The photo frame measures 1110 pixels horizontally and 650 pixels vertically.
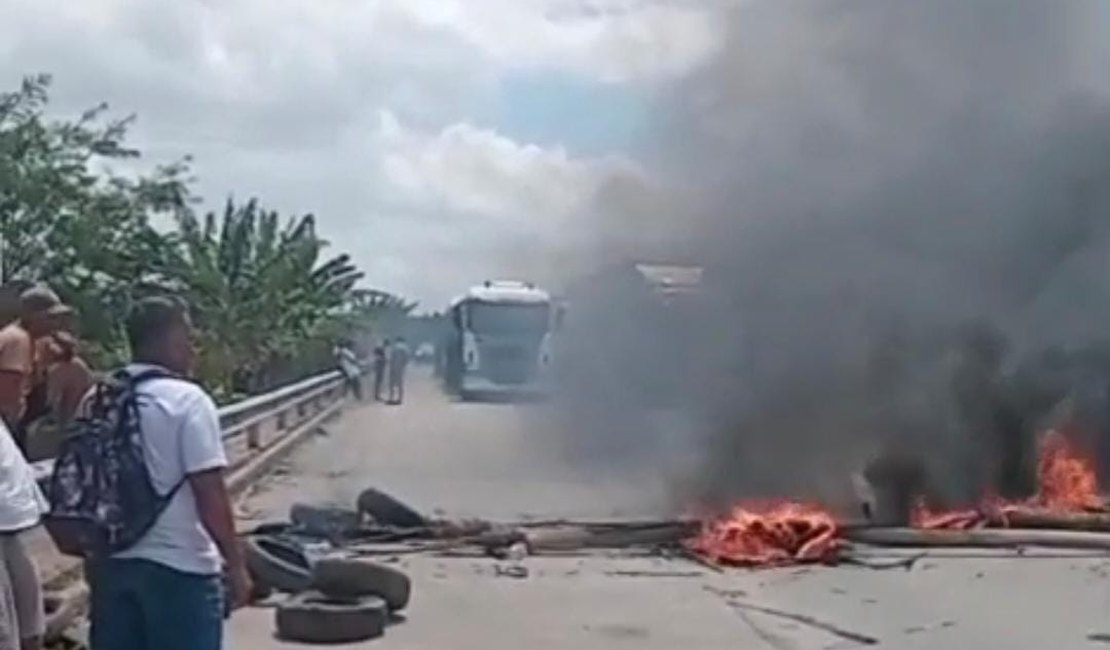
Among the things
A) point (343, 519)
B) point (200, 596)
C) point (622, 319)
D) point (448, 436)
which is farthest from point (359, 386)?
point (200, 596)

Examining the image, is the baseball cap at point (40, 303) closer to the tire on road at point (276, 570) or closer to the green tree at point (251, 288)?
the tire on road at point (276, 570)

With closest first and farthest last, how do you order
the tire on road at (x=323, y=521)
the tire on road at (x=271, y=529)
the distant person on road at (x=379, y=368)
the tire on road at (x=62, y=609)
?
the tire on road at (x=62, y=609)
the tire on road at (x=271, y=529)
the tire on road at (x=323, y=521)
the distant person on road at (x=379, y=368)

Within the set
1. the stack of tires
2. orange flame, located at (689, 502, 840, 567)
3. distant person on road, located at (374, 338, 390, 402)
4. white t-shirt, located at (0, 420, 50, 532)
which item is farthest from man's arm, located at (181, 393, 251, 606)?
distant person on road, located at (374, 338, 390, 402)

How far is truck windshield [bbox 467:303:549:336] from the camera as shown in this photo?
167ft

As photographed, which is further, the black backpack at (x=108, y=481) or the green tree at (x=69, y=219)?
the green tree at (x=69, y=219)

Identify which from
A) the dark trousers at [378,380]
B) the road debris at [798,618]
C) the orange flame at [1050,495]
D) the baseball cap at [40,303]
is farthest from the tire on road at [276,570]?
the dark trousers at [378,380]

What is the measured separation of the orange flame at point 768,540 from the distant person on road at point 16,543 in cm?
943

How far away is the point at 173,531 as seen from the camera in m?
5.75

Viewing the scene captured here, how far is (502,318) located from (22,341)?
44671 mm

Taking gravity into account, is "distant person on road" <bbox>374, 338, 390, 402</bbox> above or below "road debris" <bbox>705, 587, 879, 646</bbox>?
above

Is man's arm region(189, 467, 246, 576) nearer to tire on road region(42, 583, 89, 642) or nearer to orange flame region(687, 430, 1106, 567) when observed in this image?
tire on road region(42, 583, 89, 642)

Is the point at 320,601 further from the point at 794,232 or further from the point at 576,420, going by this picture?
the point at 576,420

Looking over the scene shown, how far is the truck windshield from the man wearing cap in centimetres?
4334

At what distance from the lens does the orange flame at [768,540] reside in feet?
50.9
